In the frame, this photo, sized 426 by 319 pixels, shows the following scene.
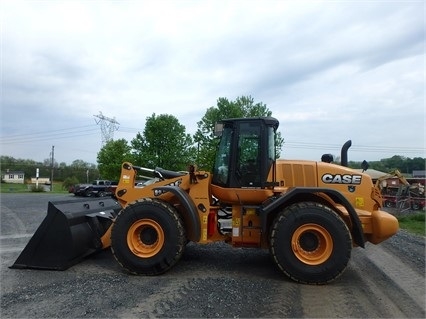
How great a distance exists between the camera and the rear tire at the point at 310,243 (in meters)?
6.18

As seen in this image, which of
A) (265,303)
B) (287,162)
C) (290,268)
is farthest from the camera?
(287,162)

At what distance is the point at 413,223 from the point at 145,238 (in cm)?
1307

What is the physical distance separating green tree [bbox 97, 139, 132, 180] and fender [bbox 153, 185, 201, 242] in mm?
44583

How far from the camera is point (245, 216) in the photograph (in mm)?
6996

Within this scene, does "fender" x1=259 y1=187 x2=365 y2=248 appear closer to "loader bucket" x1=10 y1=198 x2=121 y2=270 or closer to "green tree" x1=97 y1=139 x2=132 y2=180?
"loader bucket" x1=10 y1=198 x2=121 y2=270

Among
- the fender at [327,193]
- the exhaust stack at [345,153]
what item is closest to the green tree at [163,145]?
the exhaust stack at [345,153]

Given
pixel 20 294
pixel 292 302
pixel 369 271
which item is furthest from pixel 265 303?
pixel 20 294

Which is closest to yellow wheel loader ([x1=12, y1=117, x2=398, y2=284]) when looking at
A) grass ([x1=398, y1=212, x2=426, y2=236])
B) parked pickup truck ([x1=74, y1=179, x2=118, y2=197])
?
grass ([x1=398, y1=212, x2=426, y2=236])

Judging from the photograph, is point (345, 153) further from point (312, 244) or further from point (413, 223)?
point (413, 223)

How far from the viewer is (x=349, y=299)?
17.8 feet

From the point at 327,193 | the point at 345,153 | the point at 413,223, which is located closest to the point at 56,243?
the point at 327,193

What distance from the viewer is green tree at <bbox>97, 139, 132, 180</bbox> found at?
51.4m

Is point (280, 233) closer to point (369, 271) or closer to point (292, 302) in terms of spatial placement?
point (292, 302)

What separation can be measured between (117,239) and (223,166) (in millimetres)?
2235
